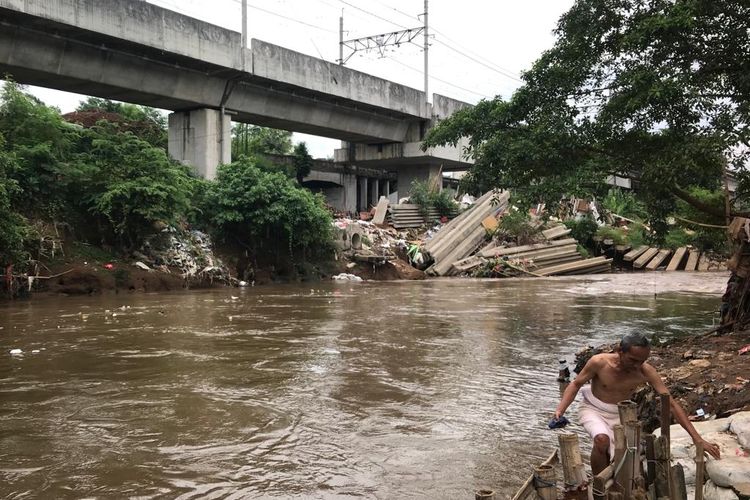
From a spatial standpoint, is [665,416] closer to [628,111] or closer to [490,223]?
[628,111]

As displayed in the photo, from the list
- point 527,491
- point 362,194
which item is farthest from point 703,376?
point 362,194

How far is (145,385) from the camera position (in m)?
6.86

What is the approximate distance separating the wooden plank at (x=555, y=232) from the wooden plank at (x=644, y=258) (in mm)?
3453

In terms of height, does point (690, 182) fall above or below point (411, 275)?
above

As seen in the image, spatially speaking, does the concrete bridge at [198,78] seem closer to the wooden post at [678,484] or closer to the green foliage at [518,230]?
the green foliage at [518,230]

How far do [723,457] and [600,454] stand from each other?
727 mm

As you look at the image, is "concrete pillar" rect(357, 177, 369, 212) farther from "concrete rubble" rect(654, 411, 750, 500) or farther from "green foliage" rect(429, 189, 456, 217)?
"concrete rubble" rect(654, 411, 750, 500)

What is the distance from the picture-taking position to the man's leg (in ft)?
13.0

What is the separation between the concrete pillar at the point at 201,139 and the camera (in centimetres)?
2314

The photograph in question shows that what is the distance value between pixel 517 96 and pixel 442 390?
17.8 ft

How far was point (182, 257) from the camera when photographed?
18875mm

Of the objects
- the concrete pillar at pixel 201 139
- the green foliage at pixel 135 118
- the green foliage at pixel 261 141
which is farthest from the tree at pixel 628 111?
the green foliage at pixel 261 141

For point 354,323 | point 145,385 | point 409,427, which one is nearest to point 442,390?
point 409,427

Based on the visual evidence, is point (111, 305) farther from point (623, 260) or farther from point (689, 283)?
point (623, 260)
